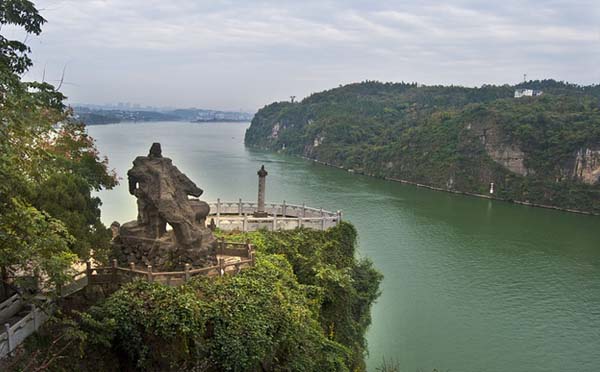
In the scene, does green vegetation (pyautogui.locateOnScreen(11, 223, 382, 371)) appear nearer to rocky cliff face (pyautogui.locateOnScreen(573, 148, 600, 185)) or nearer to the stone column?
the stone column

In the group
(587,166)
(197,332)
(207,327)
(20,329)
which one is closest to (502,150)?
(587,166)

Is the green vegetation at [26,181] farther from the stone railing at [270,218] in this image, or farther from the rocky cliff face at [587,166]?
the rocky cliff face at [587,166]

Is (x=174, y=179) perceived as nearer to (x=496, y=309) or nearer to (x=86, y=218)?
(x=86, y=218)

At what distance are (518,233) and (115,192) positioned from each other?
30.9 meters

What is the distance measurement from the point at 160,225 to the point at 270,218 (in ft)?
19.2

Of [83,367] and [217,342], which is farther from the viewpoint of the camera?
[217,342]

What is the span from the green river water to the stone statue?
9.49 metres

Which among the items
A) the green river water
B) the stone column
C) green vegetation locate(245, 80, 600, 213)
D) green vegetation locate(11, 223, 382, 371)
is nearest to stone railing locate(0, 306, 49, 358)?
green vegetation locate(11, 223, 382, 371)

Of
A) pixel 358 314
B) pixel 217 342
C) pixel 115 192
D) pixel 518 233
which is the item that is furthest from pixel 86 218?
pixel 518 233

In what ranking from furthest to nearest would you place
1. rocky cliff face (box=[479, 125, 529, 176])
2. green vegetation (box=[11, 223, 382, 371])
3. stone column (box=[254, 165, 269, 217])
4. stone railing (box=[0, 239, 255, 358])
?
1. rocky cliff face (box=[479, 125, 529, 176])
2. stone column (box=[254, 165, 269, 217])
3. green vegetation (box=[11, 223, 382, 371])
4. stone railing (box=[0, 239, 255, 358])

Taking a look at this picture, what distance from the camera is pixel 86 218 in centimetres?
1003

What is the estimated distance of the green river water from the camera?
18.5m

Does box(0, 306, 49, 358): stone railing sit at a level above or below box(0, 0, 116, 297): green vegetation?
below

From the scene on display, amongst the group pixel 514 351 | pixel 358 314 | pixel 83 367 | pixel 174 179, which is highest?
pixel 174 179
